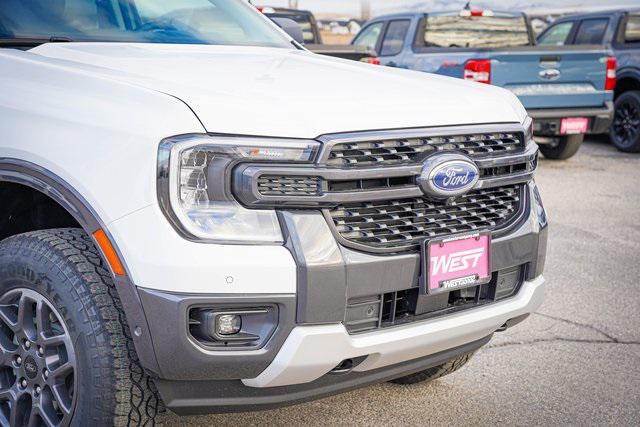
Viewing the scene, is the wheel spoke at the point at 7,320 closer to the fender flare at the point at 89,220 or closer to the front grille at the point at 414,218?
the fender flare at the point at 89,220

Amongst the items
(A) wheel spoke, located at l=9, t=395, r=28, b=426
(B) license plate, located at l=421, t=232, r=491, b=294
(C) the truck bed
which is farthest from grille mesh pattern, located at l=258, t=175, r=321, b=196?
(C) the truck bed

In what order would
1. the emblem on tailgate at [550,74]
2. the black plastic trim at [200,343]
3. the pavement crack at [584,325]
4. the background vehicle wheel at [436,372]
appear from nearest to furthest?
the black plastic trim at [200,343], the background vehicle wheel at [436,372], the pavement crack at [584,325], the emblem on tailgate at [550,74]

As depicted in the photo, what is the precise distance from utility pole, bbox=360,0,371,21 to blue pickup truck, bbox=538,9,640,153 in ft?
28.4

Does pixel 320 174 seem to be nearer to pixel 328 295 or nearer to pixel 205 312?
pixel 328 295

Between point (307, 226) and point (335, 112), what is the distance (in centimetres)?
39

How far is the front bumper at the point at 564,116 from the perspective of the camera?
960cm

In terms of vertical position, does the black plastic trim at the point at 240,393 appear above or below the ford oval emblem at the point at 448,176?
below

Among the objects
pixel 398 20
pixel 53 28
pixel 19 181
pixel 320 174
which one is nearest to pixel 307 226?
pixel 320 174

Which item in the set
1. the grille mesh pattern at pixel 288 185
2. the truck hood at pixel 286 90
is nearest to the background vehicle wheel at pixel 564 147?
the truck hood at pixel 286 90

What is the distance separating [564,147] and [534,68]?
59.0 inches

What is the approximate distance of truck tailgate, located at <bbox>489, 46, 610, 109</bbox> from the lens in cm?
943

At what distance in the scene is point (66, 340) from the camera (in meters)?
2.67

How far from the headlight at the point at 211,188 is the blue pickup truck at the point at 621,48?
965 centimetres

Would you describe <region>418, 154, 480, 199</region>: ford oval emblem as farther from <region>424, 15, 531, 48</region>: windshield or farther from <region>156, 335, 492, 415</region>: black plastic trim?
<region>424, 15, 531, 48</region>: windshield
